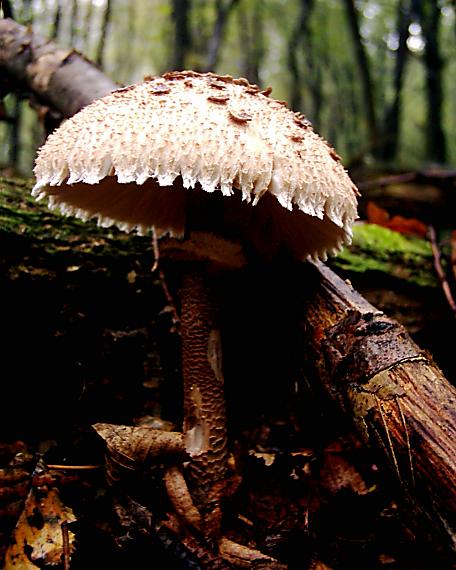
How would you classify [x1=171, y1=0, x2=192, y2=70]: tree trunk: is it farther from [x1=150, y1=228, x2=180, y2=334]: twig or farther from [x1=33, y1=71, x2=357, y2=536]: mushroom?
[x1=33, y1=71, x2=357, y2=536]: mushroom

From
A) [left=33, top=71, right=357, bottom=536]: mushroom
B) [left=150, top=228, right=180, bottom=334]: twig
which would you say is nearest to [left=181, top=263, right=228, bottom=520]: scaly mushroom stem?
[left=33, top=71, right=357, bottom=536]: mushroom

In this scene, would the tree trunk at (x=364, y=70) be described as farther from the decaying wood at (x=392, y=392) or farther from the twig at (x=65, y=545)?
the twig at (x=65, y=545)

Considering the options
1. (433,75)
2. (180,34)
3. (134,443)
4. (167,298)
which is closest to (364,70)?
(180,34)

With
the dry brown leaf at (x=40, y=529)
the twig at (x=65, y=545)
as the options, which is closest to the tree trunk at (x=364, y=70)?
the dry brown leaf at (x=40, y=529)

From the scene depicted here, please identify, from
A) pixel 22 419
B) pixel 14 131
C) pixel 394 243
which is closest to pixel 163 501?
pixel 22 419

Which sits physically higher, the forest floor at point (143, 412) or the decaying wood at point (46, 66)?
the decaying wood at point (46, 66)

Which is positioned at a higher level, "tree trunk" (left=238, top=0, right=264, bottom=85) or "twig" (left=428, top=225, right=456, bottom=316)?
"tree trunk" (left=238, top=0, right=264, bottom=85)

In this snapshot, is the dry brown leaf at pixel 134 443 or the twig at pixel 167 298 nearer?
the dry brown leaf at pixel 134 443
